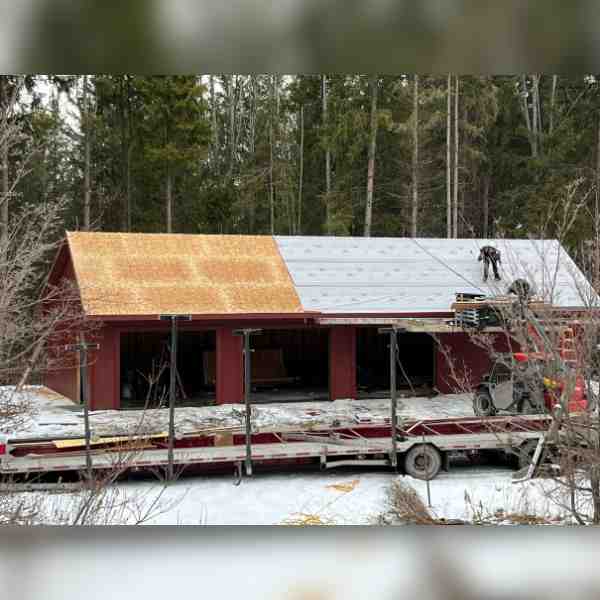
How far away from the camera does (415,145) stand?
2612 centimetres

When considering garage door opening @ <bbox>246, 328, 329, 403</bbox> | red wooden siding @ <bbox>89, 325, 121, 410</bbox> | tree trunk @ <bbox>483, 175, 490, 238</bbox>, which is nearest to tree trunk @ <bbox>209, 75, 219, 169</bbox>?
Answer: tree trunk @ <bbox>483, 175, 490, 238</bbox>

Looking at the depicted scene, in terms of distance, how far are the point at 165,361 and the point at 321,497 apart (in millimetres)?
7876

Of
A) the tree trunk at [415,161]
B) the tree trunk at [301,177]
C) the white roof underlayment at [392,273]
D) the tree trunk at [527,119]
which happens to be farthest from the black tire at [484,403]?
the tree trunk at [527,119]

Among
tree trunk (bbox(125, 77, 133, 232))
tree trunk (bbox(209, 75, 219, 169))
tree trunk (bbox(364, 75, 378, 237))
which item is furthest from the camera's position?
tree trunk (bbox(209, 75, 219, 169))

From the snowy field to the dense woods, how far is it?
1482cm

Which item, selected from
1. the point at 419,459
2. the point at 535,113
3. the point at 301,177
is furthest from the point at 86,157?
the point at 419,459

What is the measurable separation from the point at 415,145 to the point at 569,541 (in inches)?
1017

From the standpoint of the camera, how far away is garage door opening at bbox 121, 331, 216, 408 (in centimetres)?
1503

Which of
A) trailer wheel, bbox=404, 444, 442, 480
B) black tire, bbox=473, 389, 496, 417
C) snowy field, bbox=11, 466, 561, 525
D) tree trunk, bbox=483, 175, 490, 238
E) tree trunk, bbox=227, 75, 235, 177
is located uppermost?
tree trunk, bbox=227, 75, 235, 177

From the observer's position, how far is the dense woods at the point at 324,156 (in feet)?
81.5

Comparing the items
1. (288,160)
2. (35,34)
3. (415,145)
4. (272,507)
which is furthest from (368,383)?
(288,160)

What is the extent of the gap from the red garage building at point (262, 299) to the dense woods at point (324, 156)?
8.54m

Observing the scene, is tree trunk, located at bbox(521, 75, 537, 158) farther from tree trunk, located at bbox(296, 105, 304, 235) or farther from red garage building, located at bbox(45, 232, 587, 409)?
red garage building, located at bbox(45, 232, 587, 409)

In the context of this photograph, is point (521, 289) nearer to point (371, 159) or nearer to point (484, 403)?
point (484, 403)
